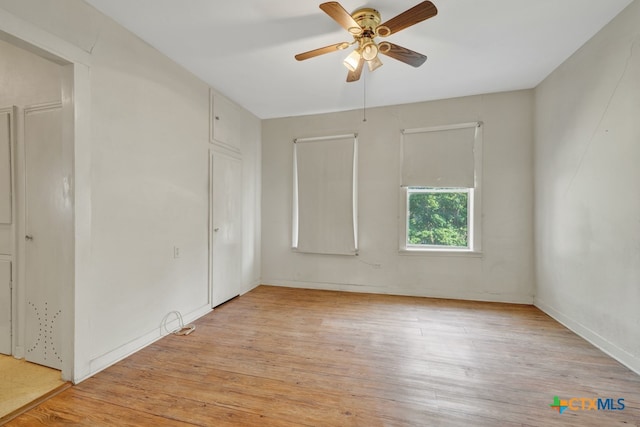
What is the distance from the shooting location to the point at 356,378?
191 cm

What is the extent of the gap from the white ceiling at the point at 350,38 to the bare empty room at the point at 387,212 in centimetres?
2

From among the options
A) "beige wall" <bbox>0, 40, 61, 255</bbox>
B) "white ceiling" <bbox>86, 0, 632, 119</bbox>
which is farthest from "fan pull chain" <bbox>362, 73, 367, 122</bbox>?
"beige wall" <bbox>0, 40, 61, 255</bbox>

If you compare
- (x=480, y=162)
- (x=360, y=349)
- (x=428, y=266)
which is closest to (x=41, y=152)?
(x=360, y=349)

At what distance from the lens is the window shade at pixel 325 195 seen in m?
3.98

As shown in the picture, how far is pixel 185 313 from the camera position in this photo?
282 cm

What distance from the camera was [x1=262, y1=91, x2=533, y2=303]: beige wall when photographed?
341cm

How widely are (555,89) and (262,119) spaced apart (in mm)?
3867

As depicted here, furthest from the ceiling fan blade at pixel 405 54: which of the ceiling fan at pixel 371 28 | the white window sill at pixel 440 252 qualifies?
the white window sill at pixel 440 252

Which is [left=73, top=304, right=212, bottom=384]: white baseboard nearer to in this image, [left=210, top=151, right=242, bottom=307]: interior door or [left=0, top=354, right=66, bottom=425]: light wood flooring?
[left=0, top=354, right=66, bottom=425]: light wood flooring

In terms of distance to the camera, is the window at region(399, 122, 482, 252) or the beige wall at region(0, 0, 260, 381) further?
the window at region(399, 122, 482, 252)

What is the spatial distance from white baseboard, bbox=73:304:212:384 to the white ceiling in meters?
2.64

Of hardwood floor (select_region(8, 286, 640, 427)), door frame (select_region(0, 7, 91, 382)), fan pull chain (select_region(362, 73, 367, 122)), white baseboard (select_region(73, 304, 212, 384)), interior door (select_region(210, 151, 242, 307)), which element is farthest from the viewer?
interior door (select_region(210, 151, 242, 307))

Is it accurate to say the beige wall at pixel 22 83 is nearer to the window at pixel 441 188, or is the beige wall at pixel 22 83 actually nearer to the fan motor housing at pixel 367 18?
the fan motor housing at pixel 367 18

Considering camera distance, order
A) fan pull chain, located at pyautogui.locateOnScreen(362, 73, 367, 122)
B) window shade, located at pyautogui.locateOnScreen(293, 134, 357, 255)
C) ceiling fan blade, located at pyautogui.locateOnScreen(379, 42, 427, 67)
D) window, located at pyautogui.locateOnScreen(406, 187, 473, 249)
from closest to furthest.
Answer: ceiling fan blade, located at pyautogui.locateOnScreen(379, 42, 427, 67) < fan pull chain, located at pyautogui.locateOnScreen(362, 73, 367, 122) < window, located at pyautogui.locateOnScreen(406, 187, 473, 249) < window shade, located at pyautogui.locateOnScreen(293, 134, 357, 255)
